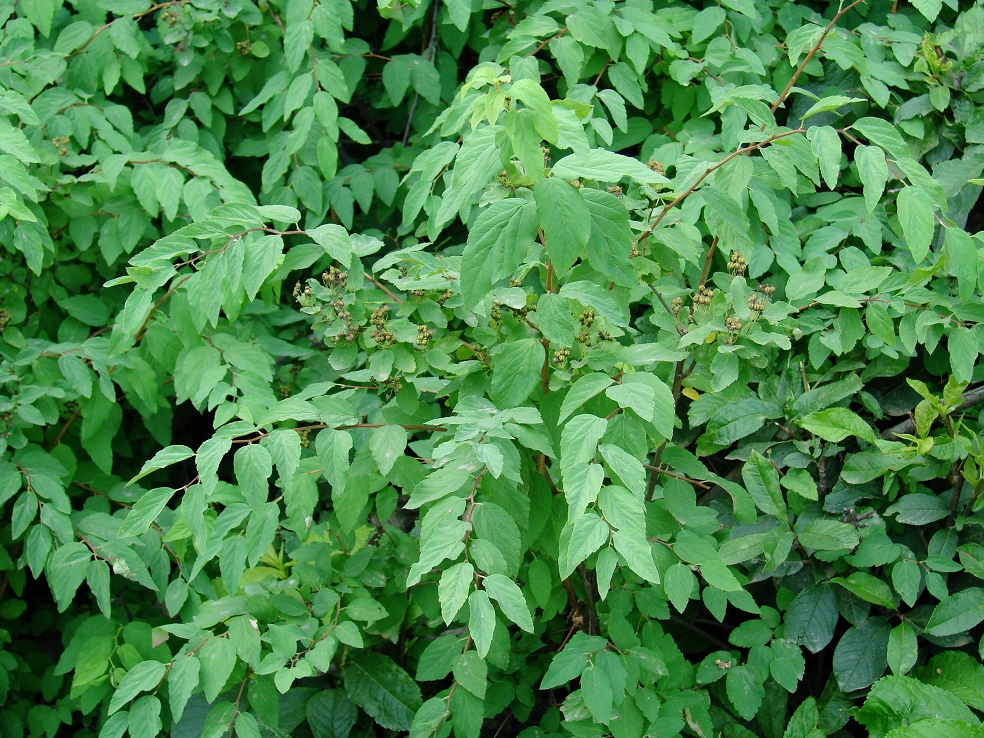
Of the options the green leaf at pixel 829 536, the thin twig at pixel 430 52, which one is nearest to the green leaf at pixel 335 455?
the green leaf at pixel 829 536

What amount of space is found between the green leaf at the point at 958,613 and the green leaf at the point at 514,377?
3.81 feet

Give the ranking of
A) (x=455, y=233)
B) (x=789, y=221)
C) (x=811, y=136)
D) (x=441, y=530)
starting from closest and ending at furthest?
(x=441, y=530) → (x=811, y=136) → (x=789, y=221) → (x=455, y=233)

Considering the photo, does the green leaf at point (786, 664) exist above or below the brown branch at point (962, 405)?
below

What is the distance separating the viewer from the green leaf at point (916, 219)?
1598 mm

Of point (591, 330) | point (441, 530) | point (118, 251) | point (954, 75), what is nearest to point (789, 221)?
point (954, 75)

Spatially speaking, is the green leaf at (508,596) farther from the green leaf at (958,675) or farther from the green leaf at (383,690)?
the green leaf at (958,675)

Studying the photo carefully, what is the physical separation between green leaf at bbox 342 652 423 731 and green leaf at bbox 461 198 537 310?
3.83 feet

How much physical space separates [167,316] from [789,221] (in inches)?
69.2

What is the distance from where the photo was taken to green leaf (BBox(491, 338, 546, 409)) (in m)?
1.58

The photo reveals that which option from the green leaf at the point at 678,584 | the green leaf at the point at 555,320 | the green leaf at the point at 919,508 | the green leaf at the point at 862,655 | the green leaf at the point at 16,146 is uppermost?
the green leaf at the point at 555,320

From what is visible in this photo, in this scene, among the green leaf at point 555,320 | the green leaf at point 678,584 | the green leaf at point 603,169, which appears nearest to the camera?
the green leaf at point 603,169

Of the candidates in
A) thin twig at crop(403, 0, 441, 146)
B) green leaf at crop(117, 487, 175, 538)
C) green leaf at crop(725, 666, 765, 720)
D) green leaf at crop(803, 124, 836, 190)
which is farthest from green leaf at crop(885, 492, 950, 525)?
thin twig at crop(403, 0, 441, 146)

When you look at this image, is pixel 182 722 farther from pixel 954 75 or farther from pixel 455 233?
pixel 954 75

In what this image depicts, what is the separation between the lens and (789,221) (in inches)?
98.7
